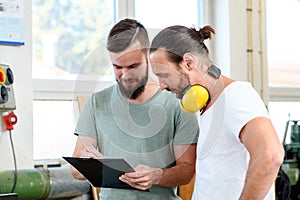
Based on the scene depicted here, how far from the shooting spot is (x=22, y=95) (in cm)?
216

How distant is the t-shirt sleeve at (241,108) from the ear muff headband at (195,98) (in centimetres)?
7

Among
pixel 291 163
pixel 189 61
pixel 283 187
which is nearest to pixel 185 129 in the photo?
pixel 189 61

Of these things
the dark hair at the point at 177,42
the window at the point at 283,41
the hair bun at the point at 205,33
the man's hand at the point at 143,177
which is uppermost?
the window at the point at 283,41

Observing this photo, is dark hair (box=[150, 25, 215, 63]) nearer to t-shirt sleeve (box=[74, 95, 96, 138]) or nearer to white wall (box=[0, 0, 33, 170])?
t-shirt sleeve (box=[74, 95, 96, 138])

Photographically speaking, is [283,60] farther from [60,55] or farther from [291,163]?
[60,55]

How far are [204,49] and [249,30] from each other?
169cm

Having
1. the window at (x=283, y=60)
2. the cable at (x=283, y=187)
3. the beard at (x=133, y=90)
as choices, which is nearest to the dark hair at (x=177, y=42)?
the beard at (x=133, y=90)

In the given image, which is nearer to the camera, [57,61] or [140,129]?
[140,129]

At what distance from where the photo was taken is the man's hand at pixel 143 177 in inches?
52.2

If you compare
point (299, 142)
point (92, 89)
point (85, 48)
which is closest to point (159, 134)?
point (92, 89)

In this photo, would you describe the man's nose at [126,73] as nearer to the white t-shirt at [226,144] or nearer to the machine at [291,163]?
the white t-shirt at [226,144]

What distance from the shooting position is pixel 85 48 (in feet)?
8.38

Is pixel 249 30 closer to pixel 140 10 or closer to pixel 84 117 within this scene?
pixel 140 10

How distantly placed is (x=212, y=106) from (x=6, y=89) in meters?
1.12
